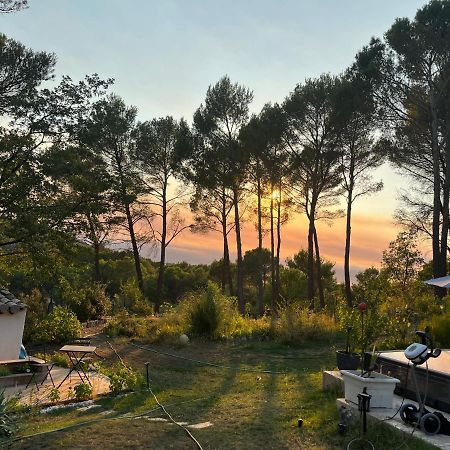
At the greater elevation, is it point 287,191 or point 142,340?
point 287,191

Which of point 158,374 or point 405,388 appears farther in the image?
point 158,374

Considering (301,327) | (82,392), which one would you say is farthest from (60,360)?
(301,327)

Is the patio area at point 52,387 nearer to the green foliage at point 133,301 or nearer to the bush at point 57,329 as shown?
the bush at point 57,329

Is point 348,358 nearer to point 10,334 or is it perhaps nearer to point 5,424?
point 5,424

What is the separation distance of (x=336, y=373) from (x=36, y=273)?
333 inches

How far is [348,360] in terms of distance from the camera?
6824mm

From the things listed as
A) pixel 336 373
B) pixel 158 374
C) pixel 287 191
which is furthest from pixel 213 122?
pixel 336 373

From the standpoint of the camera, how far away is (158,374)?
26.7 ft

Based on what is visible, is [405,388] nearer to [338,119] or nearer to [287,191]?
[338,119]

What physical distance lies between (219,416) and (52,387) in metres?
2.70

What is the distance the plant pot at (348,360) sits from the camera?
22.2 ft

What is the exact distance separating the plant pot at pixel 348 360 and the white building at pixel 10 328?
4.87 metres

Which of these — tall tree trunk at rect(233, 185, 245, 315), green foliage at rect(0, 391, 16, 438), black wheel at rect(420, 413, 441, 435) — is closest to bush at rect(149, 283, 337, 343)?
green foliage at rect(0, 391, 16, 438)

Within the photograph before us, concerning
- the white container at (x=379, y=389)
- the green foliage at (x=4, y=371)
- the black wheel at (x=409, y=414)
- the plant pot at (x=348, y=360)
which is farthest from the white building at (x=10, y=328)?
the black wheel at (x=409, y=414)
